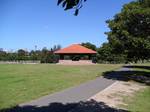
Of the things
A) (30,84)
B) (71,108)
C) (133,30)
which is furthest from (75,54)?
(71,108)

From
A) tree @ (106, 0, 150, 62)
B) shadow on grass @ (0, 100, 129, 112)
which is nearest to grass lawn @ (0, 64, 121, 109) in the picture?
shadow on grass @ (0, 100, 129, 112)

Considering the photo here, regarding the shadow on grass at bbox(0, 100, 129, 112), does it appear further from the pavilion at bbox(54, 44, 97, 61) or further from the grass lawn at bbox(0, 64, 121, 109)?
the pavilion at bbox(54, 44, 97, 61)

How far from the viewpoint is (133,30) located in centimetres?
3475

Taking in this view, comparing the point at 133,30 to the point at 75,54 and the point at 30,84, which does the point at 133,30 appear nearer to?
the point at 30,84

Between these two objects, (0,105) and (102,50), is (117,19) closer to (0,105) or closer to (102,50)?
(0,105)

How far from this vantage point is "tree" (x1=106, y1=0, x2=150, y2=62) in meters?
32.6

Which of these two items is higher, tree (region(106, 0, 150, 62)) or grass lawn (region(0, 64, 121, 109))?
tree (region(106, 0, 150, 62))

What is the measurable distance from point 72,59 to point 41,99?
241 ft

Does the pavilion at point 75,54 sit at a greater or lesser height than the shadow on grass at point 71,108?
greater

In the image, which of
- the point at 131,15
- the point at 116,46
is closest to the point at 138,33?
the point at 131,15

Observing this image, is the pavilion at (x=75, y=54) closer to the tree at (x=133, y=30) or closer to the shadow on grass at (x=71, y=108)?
the tree at (x=133, y=30)

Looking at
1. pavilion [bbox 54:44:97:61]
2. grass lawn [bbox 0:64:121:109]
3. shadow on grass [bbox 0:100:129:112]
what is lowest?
shadow on grass [bbox 0:100:129:112]

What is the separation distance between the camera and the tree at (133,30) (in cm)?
3259

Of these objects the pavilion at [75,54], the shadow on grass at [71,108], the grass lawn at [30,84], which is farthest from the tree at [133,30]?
the pavilion at [75,54]
